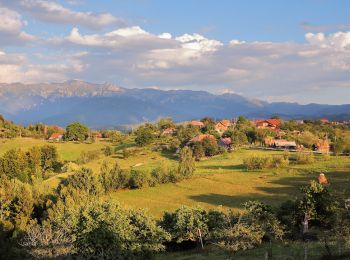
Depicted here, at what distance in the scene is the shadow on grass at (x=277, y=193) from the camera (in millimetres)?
58062

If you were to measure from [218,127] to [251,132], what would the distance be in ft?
127

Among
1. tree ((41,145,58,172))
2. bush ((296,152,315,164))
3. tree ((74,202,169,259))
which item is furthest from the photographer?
tree ((41,145,58,172))

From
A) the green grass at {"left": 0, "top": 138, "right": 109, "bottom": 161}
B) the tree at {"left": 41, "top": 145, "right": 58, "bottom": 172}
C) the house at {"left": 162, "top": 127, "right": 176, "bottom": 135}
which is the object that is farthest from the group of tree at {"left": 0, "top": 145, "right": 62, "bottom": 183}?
the house at {"left": 162, "top": 127, "right": 176, "bottom": 135}

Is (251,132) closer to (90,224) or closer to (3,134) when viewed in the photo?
(3,134)

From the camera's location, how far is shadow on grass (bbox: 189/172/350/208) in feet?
190

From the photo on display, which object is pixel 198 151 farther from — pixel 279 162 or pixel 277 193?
pixel 277 193

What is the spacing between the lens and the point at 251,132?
405 ft

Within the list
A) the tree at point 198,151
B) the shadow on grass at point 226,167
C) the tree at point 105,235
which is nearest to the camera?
the tree at point 105,235

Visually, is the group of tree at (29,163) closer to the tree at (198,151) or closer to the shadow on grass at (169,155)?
the shadow on grass at (169,155)

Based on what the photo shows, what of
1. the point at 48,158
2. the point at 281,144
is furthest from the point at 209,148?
the point at 48,158

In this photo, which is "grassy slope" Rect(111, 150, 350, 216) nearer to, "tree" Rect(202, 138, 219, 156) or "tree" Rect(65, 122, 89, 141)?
"tree" Rect(202, 138, 219, 156)

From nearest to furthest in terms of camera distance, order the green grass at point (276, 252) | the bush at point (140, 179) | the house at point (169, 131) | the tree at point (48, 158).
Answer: the green grass at point (276, 252)
the bush at point (140, 179)
the tree at point (48, 158)
the house at point (169, 131)

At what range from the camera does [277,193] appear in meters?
61.5

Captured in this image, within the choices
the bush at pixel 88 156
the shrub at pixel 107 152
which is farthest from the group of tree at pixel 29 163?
the shrub at pixel 107 152
